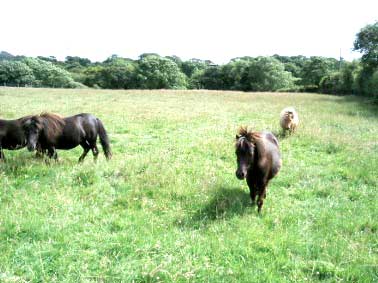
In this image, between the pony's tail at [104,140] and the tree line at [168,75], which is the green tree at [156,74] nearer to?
the tree line at [168,75]

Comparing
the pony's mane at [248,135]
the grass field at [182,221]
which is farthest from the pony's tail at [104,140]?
the pony's mane at [248,135]

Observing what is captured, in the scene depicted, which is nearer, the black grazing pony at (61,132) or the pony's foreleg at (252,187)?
the pony's foreleg at (252,187)

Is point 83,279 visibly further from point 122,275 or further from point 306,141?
point 306,141

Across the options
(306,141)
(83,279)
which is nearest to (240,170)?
(83,279)

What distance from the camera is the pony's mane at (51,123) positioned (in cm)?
901

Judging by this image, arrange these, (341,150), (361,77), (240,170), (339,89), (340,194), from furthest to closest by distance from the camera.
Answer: (339,89), (361,77), (341,150), (340,194), (240,170)

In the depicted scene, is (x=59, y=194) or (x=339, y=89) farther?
(x=339, y=89)

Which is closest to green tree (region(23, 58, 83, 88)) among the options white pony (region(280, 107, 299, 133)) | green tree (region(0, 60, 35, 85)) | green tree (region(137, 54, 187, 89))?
green tree (region(0, 60, 35, 85))

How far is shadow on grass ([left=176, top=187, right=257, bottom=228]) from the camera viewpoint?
19.7 feet

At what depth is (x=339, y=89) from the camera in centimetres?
5691

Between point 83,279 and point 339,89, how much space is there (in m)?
59.7

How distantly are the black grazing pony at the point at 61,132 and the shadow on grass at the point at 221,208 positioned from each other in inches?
171

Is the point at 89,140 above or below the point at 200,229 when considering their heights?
above

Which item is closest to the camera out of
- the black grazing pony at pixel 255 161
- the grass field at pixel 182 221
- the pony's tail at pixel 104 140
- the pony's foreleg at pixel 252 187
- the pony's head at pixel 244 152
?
the grass field at pixel 182 221
